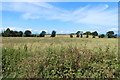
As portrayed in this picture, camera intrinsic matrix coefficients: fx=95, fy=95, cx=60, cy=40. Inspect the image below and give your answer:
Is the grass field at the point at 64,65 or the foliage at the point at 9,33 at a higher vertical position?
the foliage at the point at 9,33

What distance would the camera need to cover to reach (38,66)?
3.04 metres

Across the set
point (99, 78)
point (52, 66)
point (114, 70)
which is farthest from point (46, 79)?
point (114, 70)

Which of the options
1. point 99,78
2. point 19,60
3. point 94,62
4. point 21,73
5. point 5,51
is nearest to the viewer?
point 99,78

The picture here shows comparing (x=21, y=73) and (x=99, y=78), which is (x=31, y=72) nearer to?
(x=21, y=73)

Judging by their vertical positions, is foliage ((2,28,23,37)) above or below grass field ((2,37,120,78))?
above

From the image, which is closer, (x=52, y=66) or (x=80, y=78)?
(x=80, y=78)

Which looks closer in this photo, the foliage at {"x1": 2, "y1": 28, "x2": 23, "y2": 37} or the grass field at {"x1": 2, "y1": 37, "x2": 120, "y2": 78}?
the grass field at {"x1": 2, "y1": 37, "x2": 120, "y2": 78}

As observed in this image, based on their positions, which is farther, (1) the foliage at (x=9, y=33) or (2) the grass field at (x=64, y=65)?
(1) the foliage at (x=9, y=33)

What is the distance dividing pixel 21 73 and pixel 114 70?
288cm

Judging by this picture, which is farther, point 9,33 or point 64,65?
point 9,33

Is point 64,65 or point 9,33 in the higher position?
point 9,33

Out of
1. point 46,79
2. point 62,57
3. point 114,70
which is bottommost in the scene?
point 46,79

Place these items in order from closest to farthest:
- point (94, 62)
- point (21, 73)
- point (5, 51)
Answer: point (21, 73), point (94, 62), point (5, 51)

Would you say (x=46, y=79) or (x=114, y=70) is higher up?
(x=114, y=70)
